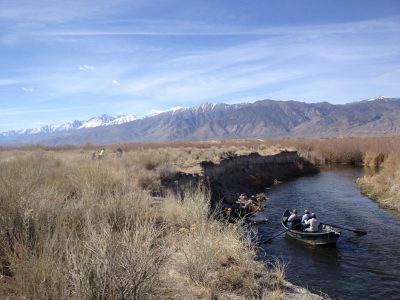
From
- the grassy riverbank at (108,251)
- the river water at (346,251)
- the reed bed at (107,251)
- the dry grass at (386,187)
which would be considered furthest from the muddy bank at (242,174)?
the reed bed at (107,251)

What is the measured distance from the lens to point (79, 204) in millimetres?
9812

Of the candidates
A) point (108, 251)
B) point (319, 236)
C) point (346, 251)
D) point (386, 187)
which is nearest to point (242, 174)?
point (386, 187)

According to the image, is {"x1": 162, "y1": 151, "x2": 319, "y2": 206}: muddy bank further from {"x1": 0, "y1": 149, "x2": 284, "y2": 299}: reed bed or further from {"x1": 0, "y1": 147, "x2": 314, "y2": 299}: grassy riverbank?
{"x1": 0, "y1": 149, "x2": 284, "y2": 299}: reed bed

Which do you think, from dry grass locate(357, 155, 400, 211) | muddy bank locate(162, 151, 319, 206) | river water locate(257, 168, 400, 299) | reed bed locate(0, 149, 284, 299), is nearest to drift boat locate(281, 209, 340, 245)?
river water locate(257, 168, 400, 299)

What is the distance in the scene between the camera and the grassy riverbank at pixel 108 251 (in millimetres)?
5949

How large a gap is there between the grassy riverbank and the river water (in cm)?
289

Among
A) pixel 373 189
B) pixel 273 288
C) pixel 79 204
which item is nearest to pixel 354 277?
pixel 273 288

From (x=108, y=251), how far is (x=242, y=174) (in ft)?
104

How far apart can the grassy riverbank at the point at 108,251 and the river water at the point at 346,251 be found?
2888 millimetres

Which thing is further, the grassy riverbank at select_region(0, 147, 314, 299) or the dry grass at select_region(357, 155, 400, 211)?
the dry grass at select_region(357, 155, 400, 211)

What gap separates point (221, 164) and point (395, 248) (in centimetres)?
1995

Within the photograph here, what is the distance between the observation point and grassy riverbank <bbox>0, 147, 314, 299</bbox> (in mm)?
5949

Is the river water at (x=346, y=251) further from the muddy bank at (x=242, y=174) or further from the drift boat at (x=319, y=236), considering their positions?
the muddy bank at (x=242, y=174)

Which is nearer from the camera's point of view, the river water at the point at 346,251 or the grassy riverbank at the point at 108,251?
the grassy riverbank at the point at 108,251
